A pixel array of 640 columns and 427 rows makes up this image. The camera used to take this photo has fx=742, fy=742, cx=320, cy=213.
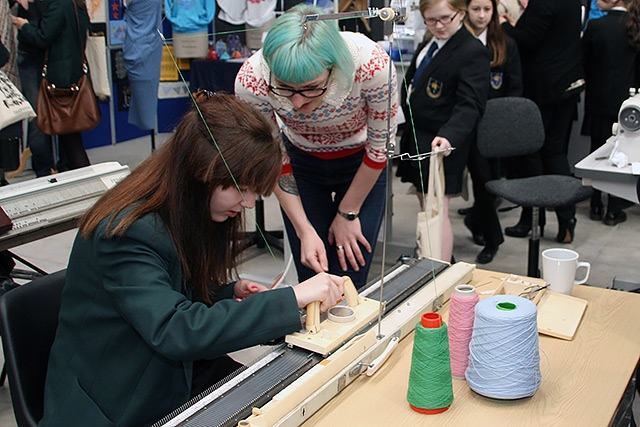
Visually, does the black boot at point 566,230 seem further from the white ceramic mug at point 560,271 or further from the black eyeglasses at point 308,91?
the black eyeglasses at point 308,91

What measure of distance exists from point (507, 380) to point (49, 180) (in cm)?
180

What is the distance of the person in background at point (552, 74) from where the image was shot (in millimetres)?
3926

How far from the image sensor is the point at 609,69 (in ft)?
14.1

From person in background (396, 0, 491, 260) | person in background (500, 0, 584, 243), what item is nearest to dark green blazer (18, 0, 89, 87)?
person in background (396, 0, 491, 260)

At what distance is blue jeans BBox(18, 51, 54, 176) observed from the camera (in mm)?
4730

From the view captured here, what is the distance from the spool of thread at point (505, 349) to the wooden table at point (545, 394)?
1.3 inches

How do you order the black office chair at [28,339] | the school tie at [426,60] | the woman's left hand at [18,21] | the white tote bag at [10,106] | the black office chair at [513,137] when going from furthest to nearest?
the woman's left hand at [18,21]
the black office chair at [513,137]
the school tie at [426,60]
the white tote bag at [10,106]
the black office chair at [28,339]

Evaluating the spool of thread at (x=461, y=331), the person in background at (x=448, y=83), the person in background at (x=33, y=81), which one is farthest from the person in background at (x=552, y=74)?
the person in background at (x=33, y=81)

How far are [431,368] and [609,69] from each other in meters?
3.58

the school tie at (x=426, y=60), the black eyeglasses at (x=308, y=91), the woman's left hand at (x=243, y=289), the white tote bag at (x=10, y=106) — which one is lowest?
the woman's left hand at (x=243, y=289)

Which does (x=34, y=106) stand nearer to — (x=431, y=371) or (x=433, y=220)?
(x=433, y=220)

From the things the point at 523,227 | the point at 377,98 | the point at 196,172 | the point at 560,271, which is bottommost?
the point at 523,227

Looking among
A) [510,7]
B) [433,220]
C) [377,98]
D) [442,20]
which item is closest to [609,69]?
[510,7]

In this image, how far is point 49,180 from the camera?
252cm
